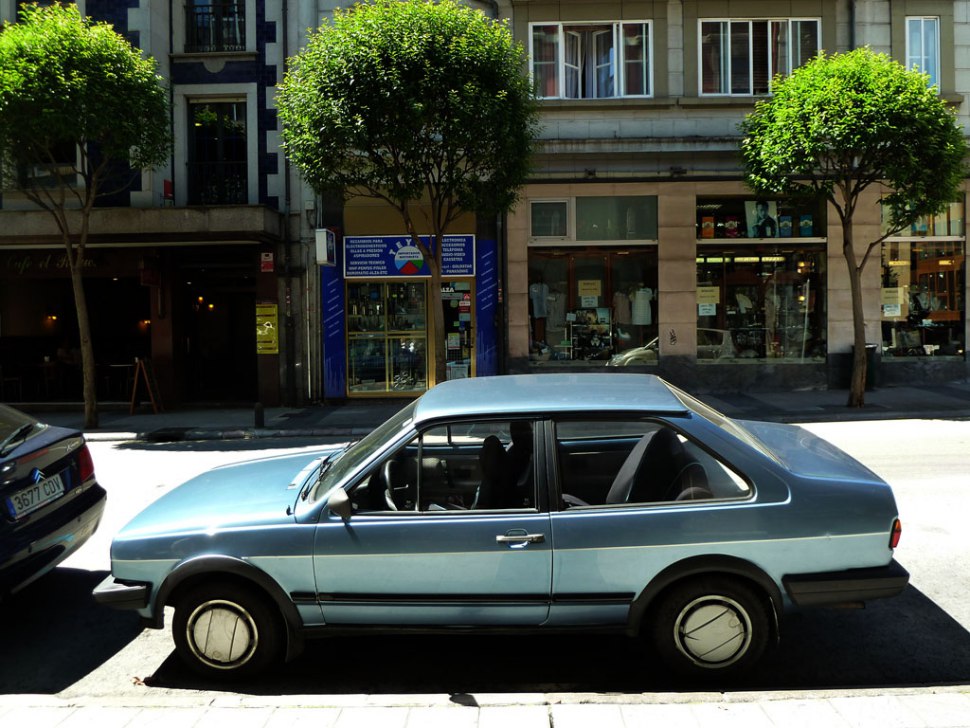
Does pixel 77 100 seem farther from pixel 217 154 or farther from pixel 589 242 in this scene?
pixel 589 242

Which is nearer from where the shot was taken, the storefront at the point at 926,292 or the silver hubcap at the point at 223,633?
the silver hubcap at the point at 223,633

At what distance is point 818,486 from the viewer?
3.94m

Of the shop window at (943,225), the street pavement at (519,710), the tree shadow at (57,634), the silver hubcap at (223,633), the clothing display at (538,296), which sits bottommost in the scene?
the tree shadow at (57,634)

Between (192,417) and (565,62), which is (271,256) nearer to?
(192,417)

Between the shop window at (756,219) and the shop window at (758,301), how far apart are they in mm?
314

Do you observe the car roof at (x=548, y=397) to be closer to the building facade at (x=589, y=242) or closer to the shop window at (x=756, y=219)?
the building facade at (x=589, y=242)

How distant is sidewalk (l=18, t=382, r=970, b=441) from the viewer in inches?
563

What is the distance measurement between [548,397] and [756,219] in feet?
50.0

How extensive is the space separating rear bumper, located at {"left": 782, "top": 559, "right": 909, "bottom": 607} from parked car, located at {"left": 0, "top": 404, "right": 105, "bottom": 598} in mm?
4261

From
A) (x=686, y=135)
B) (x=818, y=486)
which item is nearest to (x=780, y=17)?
(x=686, y=135)

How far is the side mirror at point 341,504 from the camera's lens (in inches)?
151

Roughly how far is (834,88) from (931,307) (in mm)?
6743

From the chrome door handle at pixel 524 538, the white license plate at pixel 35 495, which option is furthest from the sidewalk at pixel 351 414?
the chrome door handle at pixel 524 538

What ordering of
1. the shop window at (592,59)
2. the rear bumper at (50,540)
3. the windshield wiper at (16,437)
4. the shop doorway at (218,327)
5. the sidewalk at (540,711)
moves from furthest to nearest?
the shop doorway at (218,327)
the shop window at (592,59)
the windshield wiper at (16,437)
the rear bumper at (50,540)
the sidewalk at (540,711)
